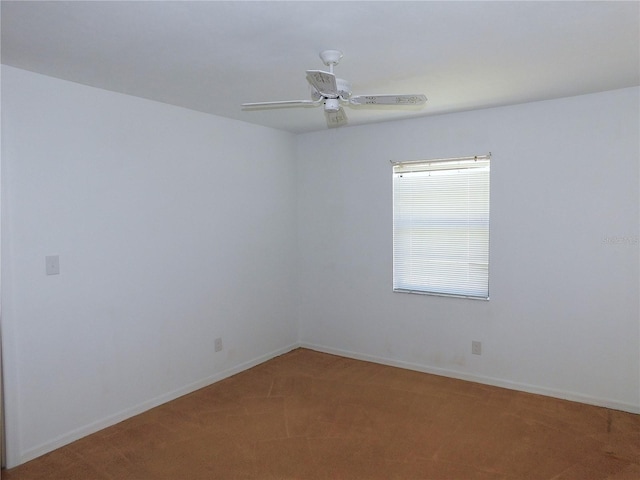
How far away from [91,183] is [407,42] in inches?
90.8

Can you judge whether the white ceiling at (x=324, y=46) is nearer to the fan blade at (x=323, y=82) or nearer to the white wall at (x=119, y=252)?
the fan blade at (x=323, y=82)

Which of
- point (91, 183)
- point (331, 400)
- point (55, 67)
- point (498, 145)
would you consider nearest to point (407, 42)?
point (498, 145)

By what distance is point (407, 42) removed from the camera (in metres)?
2.38

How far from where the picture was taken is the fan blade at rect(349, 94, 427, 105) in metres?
2.53

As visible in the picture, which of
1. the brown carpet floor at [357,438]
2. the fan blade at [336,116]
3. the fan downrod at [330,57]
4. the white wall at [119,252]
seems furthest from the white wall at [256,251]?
the fan downrod at [330,57]

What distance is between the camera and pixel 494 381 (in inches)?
156

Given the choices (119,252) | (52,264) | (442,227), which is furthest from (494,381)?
(52,264)

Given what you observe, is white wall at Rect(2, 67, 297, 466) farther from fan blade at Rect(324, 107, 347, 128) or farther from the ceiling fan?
Answer: fan blade at Rect(324, 107, 347, 128)

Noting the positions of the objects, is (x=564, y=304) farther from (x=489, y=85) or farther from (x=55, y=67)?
(x=55, y=67)

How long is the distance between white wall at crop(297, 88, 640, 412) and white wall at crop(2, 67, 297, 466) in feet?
3.02

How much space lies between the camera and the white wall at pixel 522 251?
3400 mm

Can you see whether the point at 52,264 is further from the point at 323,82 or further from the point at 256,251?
the point at 323,82

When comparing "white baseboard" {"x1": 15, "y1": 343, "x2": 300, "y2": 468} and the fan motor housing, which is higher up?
the fan motor housing

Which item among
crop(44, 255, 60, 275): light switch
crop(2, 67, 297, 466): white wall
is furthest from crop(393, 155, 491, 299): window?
crop(44, 255, 60, 275): light switch
